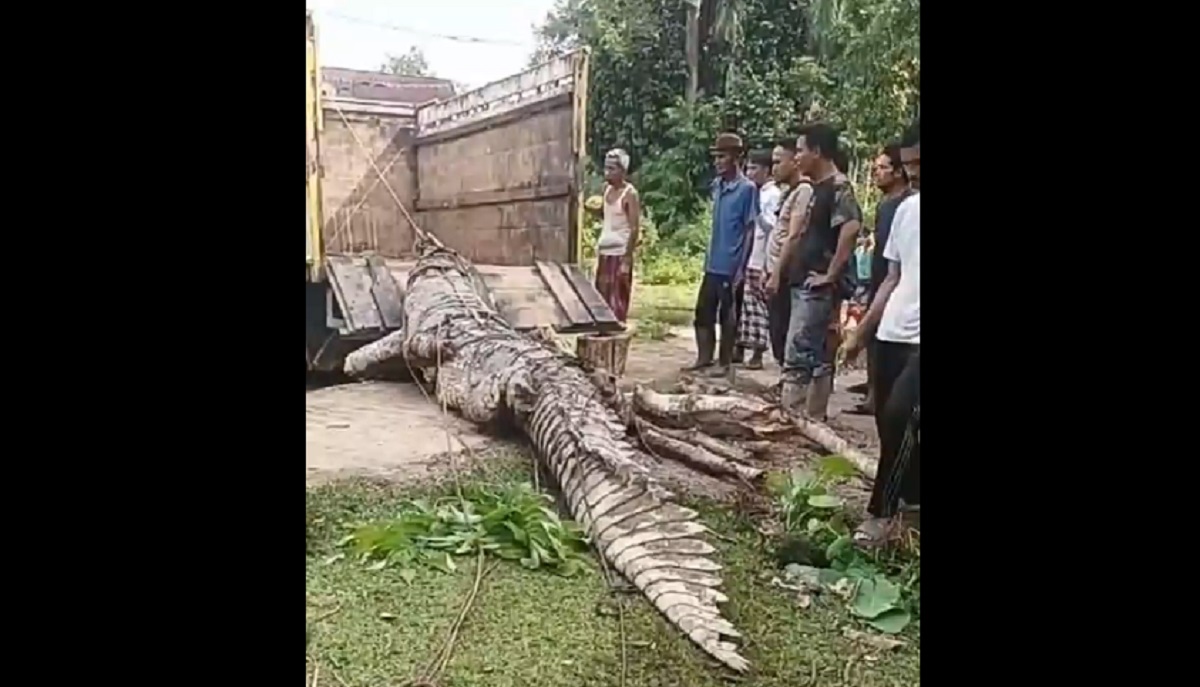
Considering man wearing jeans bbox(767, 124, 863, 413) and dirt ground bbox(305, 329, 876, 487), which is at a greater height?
man wearing jeans bbox(767, 124, 863, 413)

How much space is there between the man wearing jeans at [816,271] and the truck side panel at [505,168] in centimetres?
33

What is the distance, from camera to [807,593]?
5.43 feet

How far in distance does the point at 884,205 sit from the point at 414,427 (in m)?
0.75

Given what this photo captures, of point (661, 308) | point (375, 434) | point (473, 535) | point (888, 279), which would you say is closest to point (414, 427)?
point (375, 434)

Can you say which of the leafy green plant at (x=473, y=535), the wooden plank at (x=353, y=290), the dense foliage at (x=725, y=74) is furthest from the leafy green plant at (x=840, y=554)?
the wooden plank at (x=353, y=290)

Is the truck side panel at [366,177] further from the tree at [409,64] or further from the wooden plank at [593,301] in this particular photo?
the wooden plank at [593,301]

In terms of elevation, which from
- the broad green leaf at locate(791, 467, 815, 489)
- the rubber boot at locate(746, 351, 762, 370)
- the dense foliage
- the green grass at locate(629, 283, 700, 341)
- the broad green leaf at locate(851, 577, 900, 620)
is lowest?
the broad green leaf at locate(851, 577, 900, 620)

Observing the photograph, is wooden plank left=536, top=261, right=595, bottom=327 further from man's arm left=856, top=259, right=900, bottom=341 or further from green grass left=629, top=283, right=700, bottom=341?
man's arm left=856, top=259, right=900, bottom=341

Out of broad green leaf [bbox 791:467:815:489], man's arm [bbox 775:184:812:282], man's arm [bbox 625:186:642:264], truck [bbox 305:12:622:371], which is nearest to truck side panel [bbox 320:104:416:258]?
truck [bbox 305:12:622:371]

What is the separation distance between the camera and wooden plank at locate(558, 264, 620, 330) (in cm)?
174

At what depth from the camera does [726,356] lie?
1754 mm

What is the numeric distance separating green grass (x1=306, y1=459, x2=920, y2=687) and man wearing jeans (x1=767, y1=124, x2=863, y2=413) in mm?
301
